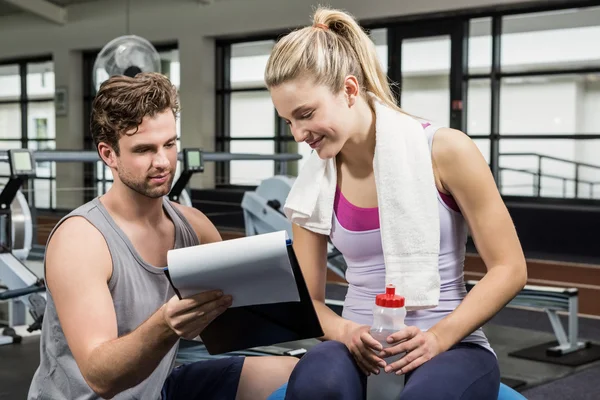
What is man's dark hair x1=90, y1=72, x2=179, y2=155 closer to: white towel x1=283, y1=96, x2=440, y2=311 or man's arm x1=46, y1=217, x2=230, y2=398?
man's arm x1=46, y1=217, x2=230, y2=398

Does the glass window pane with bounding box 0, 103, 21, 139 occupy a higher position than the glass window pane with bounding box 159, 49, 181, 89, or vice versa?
the glass window pane with bounding box 159, 49, 181, 89

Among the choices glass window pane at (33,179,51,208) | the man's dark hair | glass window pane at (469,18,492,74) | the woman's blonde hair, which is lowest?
glass window pane at (33,179,51,208)

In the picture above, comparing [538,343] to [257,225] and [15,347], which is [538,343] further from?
[15,347]

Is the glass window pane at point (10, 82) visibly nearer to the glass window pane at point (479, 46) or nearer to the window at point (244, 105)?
the window at point (244, 105)

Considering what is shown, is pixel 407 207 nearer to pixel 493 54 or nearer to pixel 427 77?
pixel 493 54

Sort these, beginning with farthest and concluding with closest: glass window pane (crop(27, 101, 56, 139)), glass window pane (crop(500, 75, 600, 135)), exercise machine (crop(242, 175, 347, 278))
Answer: glass window pane (crop(27, 101, 56, 139)) < glass window pane (crop(500, 75, 600, 135)) < exercise machine (crop(242, 175, 347, 278))

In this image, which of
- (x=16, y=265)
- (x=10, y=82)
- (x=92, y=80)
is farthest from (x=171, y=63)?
(x=16, y=265)

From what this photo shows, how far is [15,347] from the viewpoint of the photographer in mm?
3723

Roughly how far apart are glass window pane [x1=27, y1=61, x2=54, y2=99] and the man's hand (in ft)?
36.4

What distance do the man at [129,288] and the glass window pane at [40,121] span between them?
35.7ft

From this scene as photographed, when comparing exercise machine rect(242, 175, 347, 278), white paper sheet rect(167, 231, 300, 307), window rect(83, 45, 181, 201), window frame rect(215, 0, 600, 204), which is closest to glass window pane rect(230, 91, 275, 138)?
window rect(83, 45, 181, 201)

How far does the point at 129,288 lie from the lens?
1405 mm

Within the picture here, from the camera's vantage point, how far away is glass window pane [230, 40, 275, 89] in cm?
973

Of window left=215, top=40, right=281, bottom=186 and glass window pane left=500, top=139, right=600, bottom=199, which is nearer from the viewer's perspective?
glass window pane left=500, top=139, right=600, bottom=199
